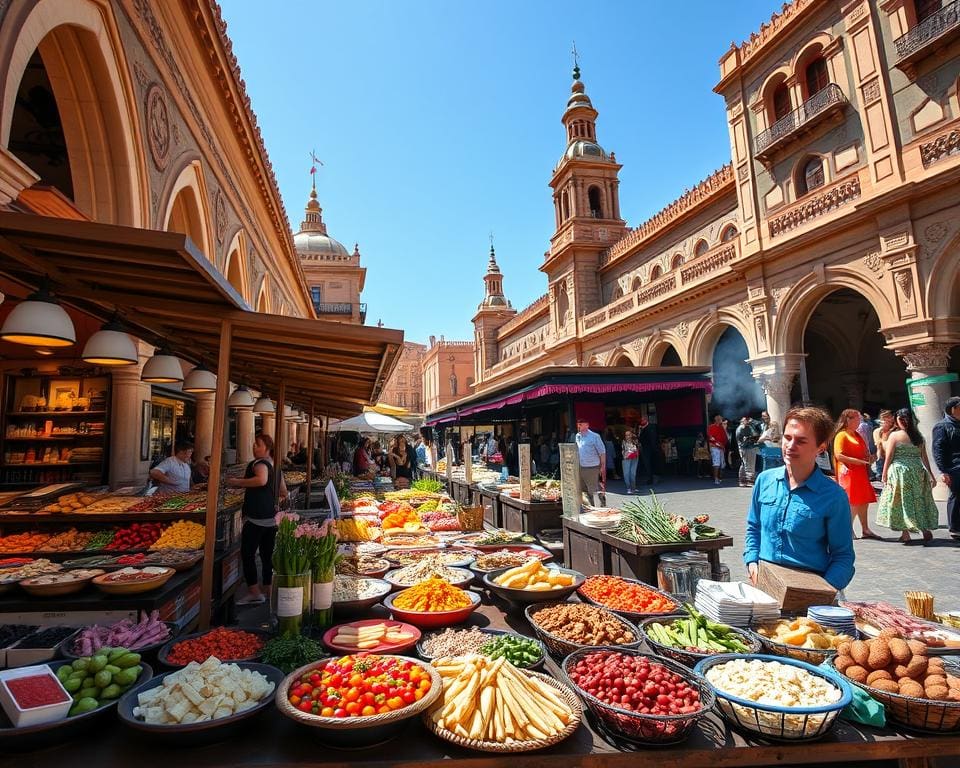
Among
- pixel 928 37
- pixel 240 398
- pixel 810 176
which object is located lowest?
pixel 240 398

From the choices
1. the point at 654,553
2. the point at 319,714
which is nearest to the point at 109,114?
the point at 319,714

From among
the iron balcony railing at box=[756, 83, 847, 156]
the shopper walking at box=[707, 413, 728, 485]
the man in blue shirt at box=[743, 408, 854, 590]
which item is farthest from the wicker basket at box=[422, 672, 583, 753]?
the iron balcony railing at box=[756, 83, 847, 156]

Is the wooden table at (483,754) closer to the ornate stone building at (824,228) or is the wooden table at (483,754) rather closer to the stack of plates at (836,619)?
the stack of plates at (836,619)

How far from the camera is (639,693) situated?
2037mm

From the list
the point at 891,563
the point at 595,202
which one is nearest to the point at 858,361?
the point at 595,202

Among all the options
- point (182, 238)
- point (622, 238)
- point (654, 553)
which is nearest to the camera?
point (182, 238)

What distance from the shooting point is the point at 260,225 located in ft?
44.3

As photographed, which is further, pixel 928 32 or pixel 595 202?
pixel 595 202

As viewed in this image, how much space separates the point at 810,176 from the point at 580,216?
14.5m

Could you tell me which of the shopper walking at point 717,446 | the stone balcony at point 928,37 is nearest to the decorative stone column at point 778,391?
the shopper walking at point 717,446

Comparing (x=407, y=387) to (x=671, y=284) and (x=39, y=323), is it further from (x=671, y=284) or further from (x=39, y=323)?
(x=39, y=323)

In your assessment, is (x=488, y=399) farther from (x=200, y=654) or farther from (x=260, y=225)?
(x=200, y=654)

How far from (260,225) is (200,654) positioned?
13.0 m

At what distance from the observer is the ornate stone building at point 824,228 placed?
1165cm
